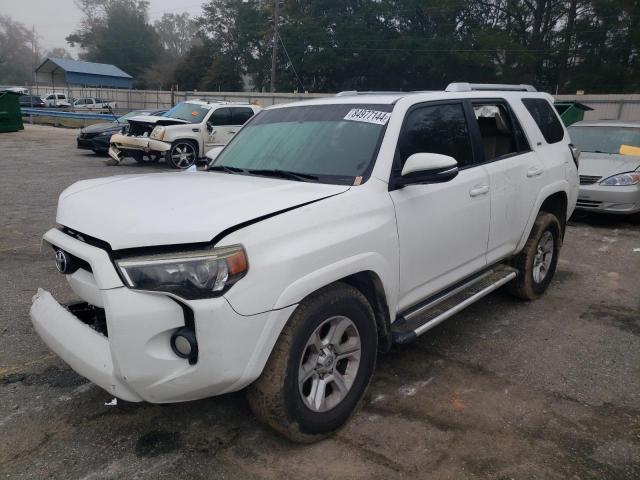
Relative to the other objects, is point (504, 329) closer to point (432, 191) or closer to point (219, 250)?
point (432, 191)

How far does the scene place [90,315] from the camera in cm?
282

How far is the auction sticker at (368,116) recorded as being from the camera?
3362 millimetres

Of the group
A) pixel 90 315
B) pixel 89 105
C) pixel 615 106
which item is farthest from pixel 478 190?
pixel 89 105

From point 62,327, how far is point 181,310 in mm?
801

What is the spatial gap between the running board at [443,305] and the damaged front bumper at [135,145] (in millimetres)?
10922

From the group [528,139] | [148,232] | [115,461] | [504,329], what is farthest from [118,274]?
[528,139]

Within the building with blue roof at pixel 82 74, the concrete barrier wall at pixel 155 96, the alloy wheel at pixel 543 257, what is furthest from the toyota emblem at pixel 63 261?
the building with blue roof at pixel 82 74

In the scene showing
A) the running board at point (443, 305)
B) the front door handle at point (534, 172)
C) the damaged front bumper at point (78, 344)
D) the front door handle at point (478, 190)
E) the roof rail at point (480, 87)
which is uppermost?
the roof rail at point (480, 87)

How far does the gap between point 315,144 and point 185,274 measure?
1530 millimetres

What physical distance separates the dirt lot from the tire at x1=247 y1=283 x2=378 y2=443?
16 centimetres

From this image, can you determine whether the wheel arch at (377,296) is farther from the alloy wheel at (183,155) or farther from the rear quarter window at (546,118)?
the alloy wheel at (183,155)

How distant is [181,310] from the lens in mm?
2303

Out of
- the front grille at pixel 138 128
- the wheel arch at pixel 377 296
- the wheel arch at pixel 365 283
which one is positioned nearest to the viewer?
the wheel arch at pixel 365 283

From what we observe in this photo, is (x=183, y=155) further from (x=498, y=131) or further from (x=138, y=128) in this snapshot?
(x=498, y=131)
